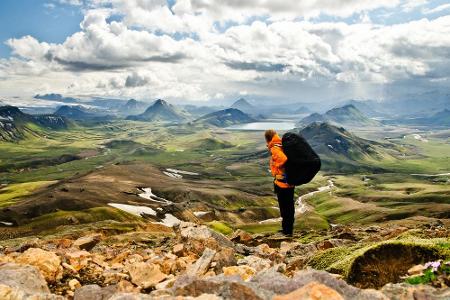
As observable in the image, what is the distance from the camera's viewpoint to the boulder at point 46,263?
15.3m

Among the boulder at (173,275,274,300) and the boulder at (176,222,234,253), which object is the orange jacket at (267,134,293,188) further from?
the boulder at (173,275,274,300)

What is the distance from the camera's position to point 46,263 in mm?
15734

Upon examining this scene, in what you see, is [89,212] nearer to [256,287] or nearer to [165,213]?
[165,213]

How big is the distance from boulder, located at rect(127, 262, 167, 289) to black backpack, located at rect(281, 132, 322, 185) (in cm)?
1076

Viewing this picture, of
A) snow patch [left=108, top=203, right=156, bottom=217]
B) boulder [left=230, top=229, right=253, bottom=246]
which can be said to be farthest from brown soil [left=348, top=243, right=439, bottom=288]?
snow patch [left=108, top=203, right=156, bottom=217]

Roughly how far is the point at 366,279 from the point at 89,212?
169 m

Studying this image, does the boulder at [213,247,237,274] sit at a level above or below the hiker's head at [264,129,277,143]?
below

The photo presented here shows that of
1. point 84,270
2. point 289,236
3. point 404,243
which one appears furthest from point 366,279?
point 289,236

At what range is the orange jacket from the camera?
2477 centimetres

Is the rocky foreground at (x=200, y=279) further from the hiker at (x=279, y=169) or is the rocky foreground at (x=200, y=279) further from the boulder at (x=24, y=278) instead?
the hiker at (x=279, y=169)

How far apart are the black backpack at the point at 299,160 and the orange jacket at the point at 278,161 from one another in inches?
10.2

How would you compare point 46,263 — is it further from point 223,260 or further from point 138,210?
point 138,210

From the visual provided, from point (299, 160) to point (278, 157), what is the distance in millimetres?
1278

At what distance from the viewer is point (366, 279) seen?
12.6 meters
